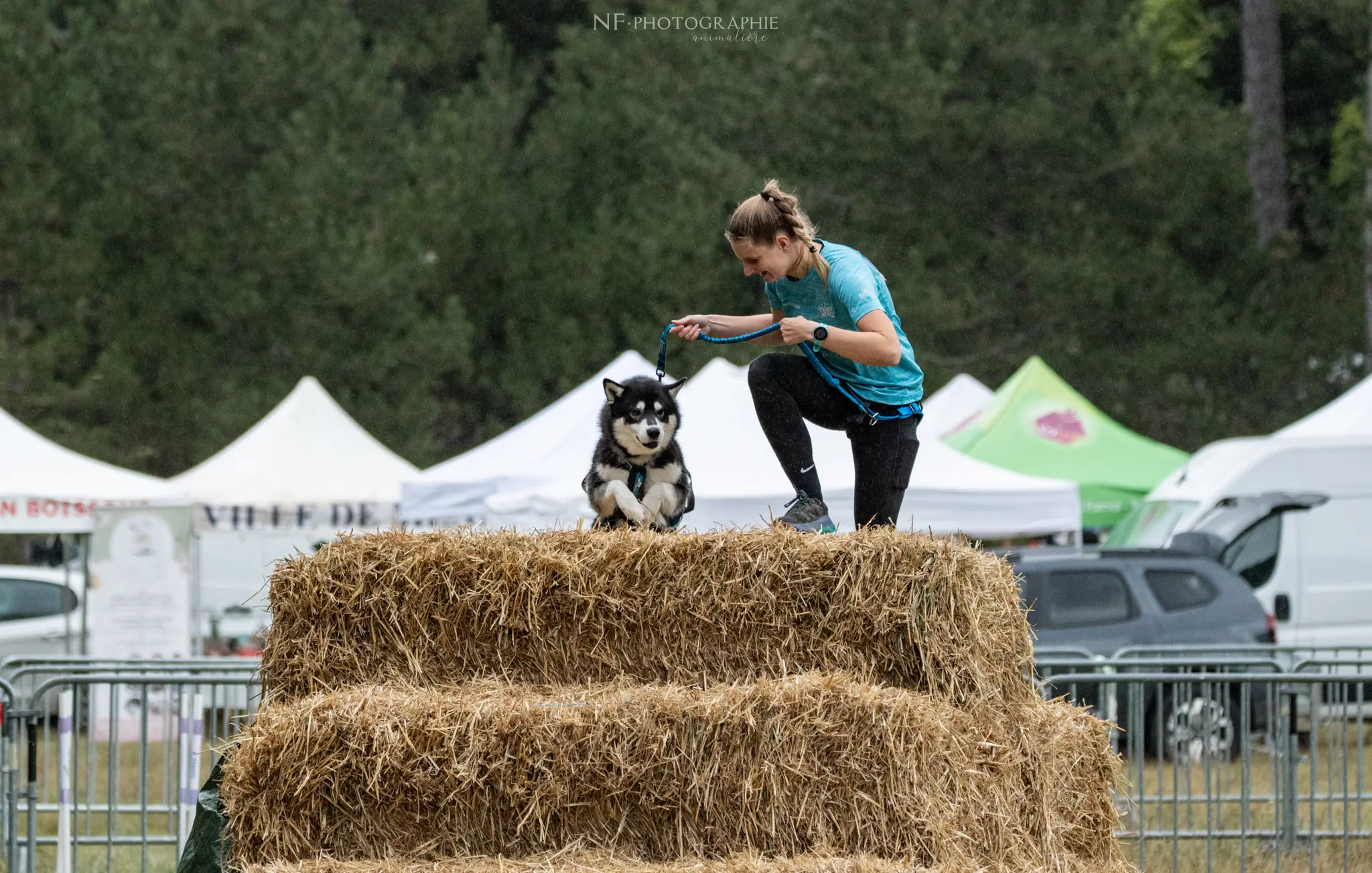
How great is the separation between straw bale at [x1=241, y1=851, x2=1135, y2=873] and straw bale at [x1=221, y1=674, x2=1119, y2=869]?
4 cm

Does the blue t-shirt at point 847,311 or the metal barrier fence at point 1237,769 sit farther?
the metal barrier fence at point 1237,769

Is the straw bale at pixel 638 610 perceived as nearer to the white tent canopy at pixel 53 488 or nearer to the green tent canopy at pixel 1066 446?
the white tent canopy at pixel 53 488

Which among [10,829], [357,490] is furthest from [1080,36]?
[10,829]

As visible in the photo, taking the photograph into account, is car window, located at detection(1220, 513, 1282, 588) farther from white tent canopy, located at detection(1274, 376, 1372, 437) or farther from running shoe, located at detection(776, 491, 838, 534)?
running shoe, located at detection(776, 491, 838, 534)

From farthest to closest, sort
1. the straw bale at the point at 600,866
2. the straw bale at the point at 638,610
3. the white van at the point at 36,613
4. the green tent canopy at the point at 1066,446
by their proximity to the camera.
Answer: the green tent canopy at the point at 1066,446, the white van at the point at 36,613, the straw bale at the point at 638,610, the straw bale at the point at 600,866

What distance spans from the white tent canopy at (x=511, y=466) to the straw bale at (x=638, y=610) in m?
9.32

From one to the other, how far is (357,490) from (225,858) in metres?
13.2

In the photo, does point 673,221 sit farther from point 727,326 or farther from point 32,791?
point 727,326

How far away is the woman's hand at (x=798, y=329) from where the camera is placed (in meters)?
4.92

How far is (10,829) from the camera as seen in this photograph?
715 centimetres

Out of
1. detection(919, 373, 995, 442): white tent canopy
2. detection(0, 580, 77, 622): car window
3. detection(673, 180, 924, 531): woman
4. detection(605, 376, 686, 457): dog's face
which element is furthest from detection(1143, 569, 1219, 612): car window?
detection(0, 580, 77, 622): car window

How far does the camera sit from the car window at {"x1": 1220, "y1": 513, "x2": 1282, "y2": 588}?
48.1 ft

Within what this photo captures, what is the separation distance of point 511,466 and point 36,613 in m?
4.88

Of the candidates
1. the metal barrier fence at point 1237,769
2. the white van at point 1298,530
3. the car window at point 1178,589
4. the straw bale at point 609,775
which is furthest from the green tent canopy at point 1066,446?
the straw bale at point 609,775
